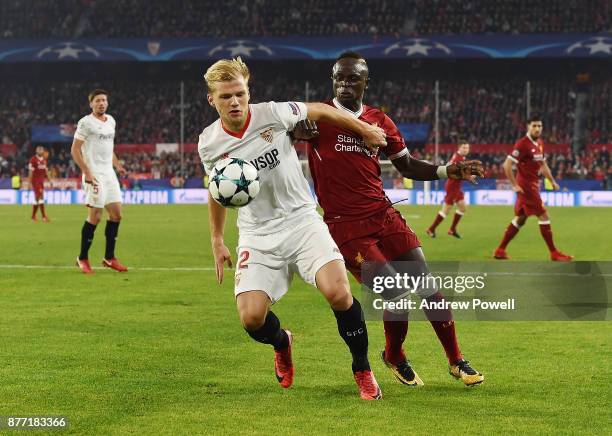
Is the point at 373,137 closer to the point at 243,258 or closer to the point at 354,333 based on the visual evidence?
the point at 243,258

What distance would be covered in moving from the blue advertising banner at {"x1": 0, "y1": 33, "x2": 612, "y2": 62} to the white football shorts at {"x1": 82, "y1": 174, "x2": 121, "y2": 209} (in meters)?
36.4

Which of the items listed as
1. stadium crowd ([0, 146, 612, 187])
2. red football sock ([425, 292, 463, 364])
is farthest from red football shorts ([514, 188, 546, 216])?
stadium crowd ([0, 146, 612, 187])

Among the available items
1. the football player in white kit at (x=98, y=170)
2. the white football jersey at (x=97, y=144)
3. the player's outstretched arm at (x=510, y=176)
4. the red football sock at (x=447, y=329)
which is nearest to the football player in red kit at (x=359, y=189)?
the red football sock at (x=447, y=329)

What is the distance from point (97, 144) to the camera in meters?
14.0

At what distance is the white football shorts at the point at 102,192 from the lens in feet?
45.2

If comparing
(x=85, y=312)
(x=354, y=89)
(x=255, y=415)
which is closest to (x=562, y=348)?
(x=354, y=89)

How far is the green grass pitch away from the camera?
18.0 feet

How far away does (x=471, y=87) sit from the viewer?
52.1m

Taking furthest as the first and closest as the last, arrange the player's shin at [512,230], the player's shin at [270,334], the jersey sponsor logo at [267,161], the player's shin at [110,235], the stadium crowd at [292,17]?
the stadium crowd at [292,17]
the player's shin at [512,230]
the player's shin at [110,235]
the player's shin at [270,334]
the jersey sponsor logo at [267,161]

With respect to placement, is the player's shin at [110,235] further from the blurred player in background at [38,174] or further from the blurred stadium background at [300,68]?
the blurred stadium background at [300,68]

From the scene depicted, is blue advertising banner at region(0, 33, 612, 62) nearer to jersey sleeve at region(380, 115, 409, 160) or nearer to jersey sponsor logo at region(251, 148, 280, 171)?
jersey sleeve at region(380, 115, 409, 160)

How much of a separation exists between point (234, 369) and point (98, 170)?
7.46 meters

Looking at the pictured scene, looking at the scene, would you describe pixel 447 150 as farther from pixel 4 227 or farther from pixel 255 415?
pixel 255 415

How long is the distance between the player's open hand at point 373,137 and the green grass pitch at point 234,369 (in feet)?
4.84
